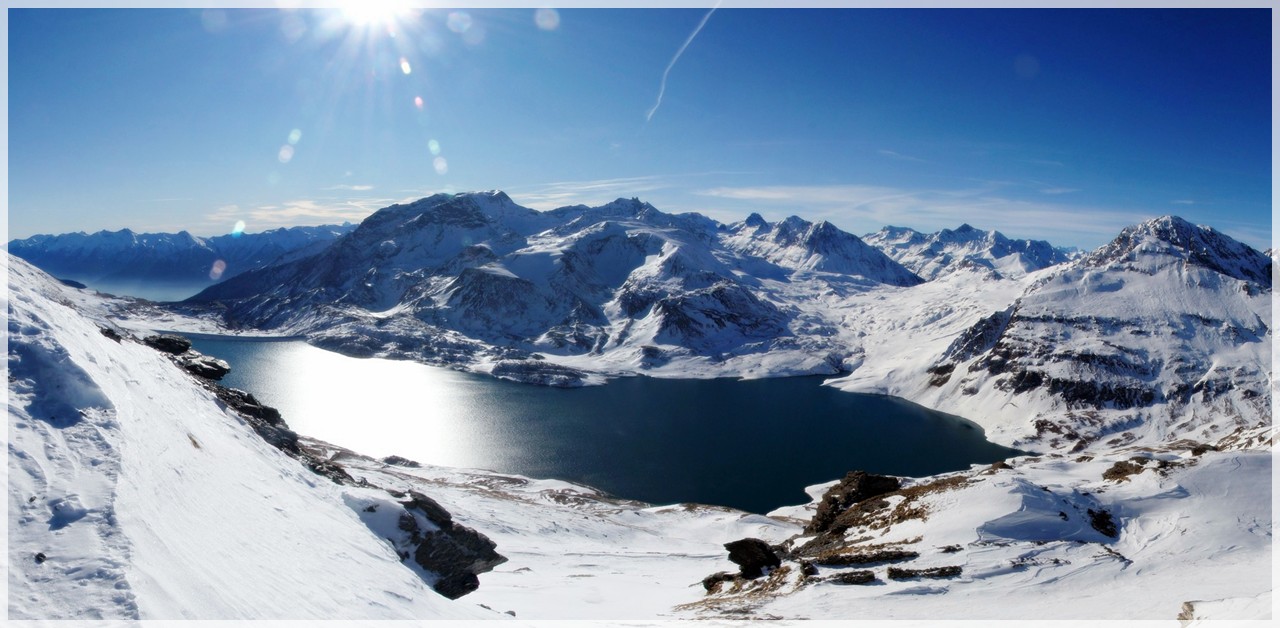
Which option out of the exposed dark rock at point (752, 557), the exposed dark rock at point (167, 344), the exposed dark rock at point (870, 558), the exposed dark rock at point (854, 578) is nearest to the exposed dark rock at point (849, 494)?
the exposed dark rock at point (752, 557)

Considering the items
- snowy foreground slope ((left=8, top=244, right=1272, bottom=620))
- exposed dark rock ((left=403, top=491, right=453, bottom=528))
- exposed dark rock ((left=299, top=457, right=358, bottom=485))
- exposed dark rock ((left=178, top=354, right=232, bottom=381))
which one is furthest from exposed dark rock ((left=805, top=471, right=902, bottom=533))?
exposed dark rock ((left=178, top=354, right=232, bottom=381))

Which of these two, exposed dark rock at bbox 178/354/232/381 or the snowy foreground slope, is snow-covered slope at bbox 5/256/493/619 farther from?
exposed dark rock at bbox 178/354/232/381

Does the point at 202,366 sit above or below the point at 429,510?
above

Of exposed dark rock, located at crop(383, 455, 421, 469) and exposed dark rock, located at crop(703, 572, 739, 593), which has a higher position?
exposed dark rock, located at crop(703, 572, 739, 593)

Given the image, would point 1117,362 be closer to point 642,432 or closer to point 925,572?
point 642,432

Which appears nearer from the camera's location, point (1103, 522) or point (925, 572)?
point (925, 572)

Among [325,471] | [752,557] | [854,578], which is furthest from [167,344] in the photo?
[854,578]
